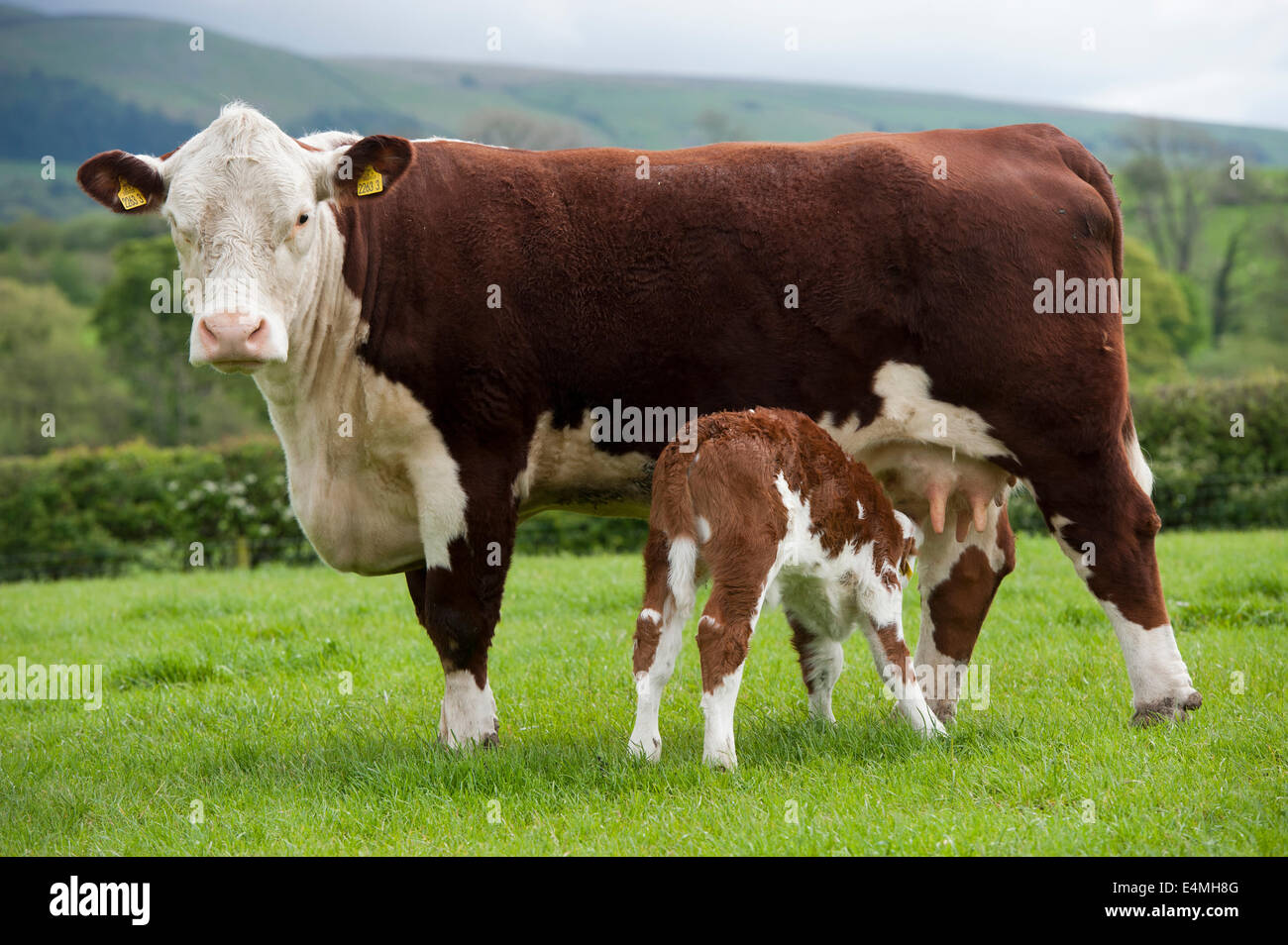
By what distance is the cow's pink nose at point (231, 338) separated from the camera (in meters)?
4.88

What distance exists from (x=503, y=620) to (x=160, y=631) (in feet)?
8.95

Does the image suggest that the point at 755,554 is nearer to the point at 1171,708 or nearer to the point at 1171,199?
the point at 1171,708

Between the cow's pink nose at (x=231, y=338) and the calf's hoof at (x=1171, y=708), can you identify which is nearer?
the cow's pink nose at (x=231, y=338)

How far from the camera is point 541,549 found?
17.2 meters

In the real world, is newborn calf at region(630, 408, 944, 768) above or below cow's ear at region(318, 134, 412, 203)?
below

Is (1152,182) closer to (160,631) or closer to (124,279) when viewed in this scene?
(124,279)

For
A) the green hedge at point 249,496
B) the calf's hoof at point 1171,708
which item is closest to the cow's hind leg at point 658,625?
the calf's hoof at point 1171,708


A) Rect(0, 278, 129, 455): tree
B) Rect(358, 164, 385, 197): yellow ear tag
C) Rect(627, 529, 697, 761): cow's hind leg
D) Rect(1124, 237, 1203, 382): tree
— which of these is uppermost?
Rect(358, 164, 385, 197): yellow ear tag

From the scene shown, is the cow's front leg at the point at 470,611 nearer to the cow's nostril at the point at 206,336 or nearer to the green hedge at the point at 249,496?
the cow's nostril at the point at 206,336

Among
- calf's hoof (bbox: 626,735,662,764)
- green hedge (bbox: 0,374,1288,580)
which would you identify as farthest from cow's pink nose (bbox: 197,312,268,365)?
green hedge (bbox: 0,374,1288,580)

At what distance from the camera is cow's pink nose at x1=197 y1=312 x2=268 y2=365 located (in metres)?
4.88

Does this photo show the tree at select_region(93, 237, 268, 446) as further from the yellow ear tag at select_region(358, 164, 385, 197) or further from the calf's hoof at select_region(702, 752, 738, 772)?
the calf's hoof at select_region(702, 752, 738, 772)
